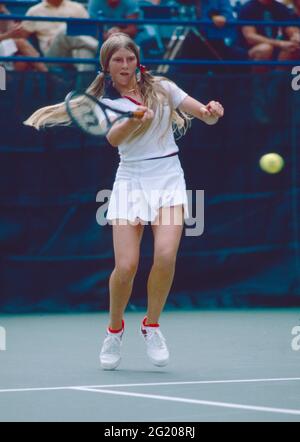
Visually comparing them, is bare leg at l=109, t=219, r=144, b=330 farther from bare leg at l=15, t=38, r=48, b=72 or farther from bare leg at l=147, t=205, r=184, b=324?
bare leg at l=15, t=38, r=48, b=72

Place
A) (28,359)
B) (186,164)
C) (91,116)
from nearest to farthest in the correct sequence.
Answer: (91,116)
(28,359)
(186,164)

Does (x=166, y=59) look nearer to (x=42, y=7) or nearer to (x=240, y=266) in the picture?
(x=42, y=7)

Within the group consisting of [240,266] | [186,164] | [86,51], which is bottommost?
[240,266]

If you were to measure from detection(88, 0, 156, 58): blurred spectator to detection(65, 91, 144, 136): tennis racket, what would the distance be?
414cm

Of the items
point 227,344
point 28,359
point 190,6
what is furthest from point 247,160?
point 28,359

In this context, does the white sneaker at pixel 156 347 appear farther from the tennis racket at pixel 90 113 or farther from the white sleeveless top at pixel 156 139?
the tennis racket at pixel 90 113

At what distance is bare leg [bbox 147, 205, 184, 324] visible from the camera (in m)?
6.14

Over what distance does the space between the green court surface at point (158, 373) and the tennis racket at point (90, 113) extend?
1331mm

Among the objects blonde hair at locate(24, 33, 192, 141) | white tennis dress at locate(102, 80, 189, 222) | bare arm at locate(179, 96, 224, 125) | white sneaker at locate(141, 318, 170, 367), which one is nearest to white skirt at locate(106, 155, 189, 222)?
white tennis dress at locate(102, 80, 189, 222)

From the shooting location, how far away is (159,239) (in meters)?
6.17

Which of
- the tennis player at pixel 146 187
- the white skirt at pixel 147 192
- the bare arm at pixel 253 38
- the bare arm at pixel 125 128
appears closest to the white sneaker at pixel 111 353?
the tennis player at pixel 146 187

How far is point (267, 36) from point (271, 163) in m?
1.49

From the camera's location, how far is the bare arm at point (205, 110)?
5.95 meters
